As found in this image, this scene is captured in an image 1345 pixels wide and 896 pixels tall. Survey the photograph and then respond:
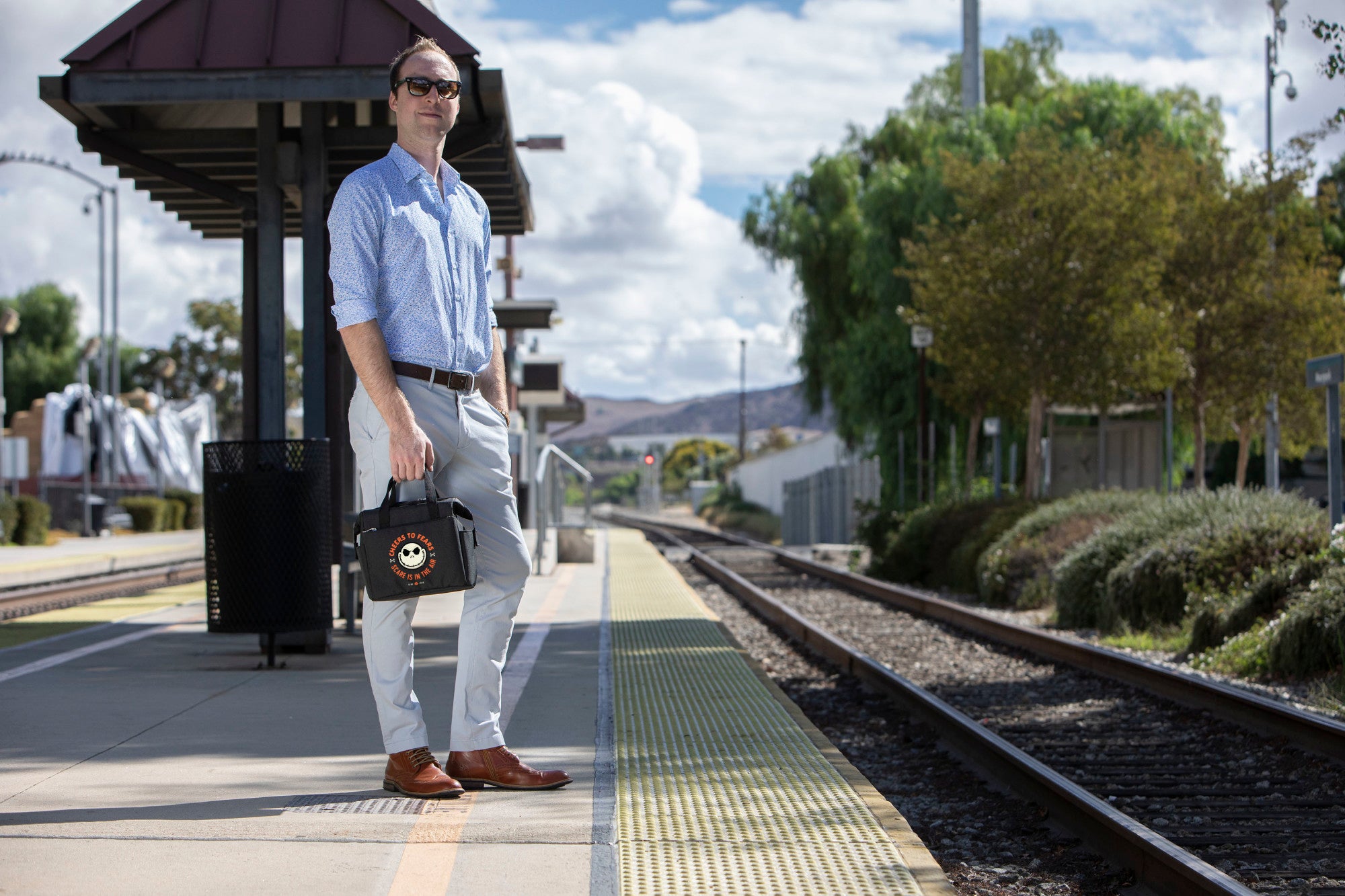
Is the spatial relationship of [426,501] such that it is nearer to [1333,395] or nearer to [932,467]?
[1333,395]

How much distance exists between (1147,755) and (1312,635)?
8.76 feet

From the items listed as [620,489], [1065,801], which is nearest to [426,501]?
[1065,801]

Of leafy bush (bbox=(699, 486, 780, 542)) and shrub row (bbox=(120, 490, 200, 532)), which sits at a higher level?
shrub row (bbox=(120, 490, 200, 532))

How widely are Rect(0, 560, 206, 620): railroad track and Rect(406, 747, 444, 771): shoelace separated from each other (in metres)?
9.11

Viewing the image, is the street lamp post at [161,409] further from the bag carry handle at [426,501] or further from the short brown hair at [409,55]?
the bag carry handle at [426,501]

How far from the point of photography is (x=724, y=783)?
503cm

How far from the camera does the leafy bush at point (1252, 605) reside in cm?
1002

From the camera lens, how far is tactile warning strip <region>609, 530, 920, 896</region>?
3.78 m

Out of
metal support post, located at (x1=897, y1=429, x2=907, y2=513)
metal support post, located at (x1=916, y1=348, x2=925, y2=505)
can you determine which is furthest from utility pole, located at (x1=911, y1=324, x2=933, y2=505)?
metal support post, located at (x1=897, y1=429, x2=907, y2=513)

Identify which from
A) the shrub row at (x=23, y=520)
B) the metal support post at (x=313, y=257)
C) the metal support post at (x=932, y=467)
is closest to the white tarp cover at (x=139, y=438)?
the shrub row at (x=23, y=520)

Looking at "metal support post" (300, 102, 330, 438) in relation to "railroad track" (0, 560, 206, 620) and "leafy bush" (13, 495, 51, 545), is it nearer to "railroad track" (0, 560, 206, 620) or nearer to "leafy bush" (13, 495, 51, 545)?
"railroad track" (0, 560, 206, 620)

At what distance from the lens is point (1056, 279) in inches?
828

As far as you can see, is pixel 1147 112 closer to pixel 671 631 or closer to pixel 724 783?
pixel 671 631

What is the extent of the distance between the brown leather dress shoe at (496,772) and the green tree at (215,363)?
54.0 m
